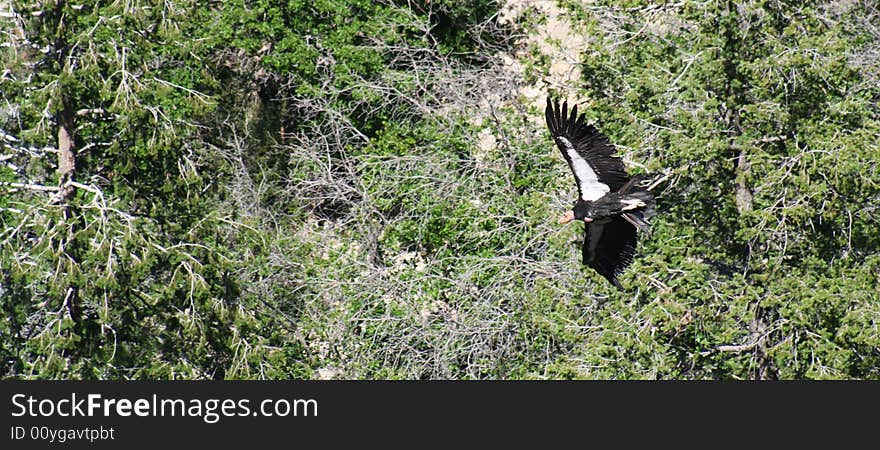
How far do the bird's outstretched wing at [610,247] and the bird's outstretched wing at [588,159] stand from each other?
498 millimetres

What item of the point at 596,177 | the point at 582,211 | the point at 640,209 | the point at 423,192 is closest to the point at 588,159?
the point at 596,177

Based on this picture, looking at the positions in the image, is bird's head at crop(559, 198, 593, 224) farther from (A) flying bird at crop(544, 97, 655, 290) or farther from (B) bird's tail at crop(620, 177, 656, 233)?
(B) bird's tail at crop(620, 177, 656, 233)

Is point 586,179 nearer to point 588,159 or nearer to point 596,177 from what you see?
point 596,177

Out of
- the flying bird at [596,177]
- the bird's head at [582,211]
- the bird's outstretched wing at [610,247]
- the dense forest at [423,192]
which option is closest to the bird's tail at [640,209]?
the flying bird at [596,177]

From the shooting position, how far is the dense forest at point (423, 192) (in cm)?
1612

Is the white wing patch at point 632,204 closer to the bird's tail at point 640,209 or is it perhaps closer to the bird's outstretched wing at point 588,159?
the bird's tail at point 640,209

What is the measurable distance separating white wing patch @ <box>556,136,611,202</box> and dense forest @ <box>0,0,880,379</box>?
1.49 metres

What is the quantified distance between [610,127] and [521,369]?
267 centimetres

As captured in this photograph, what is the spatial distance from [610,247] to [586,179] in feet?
3.16

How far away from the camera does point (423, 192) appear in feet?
70.2

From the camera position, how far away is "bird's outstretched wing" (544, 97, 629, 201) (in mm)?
14430

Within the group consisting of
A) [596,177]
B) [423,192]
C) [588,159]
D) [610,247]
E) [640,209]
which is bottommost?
[610,247]

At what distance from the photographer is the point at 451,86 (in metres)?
22.0

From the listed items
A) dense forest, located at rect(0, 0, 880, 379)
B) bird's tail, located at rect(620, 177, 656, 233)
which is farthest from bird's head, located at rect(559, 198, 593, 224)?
dense forest, located at rect(0, 0, 880, 379)
